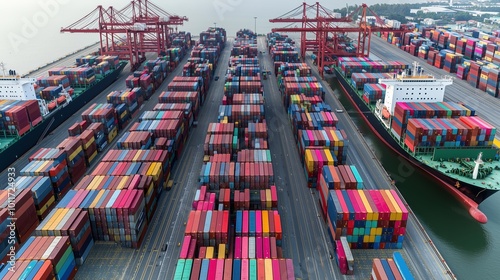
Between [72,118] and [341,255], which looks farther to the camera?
[72,118]

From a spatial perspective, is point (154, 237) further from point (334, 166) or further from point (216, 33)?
point (216, 33)

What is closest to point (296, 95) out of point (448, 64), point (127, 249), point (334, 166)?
point (334, 166)

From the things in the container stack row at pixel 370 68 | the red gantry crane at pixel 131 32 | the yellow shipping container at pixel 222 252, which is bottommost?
the yellow shipping container at pixel 222 252

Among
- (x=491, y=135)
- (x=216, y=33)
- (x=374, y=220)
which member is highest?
(x=216, y=33)

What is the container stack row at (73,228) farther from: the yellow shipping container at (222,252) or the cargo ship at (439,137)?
the cargo ship at (439,137)

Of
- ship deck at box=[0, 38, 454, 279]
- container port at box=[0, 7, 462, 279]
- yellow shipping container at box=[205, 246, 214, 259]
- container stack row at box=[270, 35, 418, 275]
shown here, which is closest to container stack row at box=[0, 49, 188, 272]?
container port at box=[0, 7, 462, 279]

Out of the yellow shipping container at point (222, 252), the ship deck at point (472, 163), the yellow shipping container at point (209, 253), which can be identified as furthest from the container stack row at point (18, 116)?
the ship deck at point (472, 163)

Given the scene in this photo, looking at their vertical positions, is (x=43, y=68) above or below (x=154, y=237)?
above

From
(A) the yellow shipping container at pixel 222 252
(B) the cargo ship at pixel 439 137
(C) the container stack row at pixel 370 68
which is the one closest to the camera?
(A) the yellow shipping container at pixel 222 252
